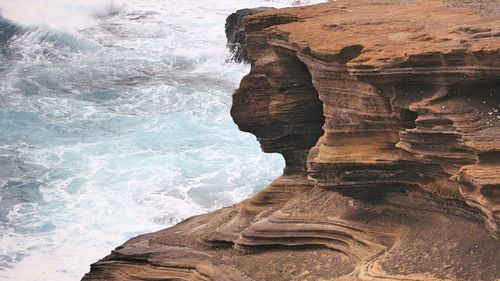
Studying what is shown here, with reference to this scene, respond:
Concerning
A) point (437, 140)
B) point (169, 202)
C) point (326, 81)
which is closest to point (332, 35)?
point (326, 81)

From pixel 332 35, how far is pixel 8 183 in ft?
57.8

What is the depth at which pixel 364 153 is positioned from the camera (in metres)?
12.5

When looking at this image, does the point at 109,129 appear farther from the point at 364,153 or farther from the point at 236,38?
the point at 364,153

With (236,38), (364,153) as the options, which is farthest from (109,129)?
(364,153)

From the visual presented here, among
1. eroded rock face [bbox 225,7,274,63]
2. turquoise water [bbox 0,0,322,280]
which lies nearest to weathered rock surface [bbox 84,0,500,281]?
turquoise water [bbox 0,0,322,280]

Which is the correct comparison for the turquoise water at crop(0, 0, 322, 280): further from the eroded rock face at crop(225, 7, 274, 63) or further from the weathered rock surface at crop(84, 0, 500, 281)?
the weathered rock surface at crop(84, 0, 500, 281)

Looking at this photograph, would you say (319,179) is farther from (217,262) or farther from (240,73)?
(240,73)

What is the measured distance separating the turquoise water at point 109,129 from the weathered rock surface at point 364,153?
26.8 ft

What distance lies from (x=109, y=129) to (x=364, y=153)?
22750 mm

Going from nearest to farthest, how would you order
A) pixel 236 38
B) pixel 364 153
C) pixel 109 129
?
pixel 364 153 → pixel 109 129 → pixel 236 38

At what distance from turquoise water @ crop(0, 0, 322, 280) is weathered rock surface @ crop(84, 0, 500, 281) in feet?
26.8

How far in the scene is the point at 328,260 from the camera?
12.7 metres

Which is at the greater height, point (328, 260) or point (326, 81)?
point (326, 81)

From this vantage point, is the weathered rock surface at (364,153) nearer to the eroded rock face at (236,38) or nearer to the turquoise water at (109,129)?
the turquoise water at (109,129)
